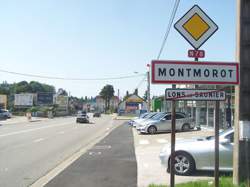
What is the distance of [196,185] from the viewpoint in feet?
33.2

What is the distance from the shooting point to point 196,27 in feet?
27.2

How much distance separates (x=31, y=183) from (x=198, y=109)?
97.0ft

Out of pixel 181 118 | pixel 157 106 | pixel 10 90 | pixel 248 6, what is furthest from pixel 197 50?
pixel 10 90

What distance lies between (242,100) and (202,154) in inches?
126

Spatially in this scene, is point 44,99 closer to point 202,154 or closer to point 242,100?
point 202,154

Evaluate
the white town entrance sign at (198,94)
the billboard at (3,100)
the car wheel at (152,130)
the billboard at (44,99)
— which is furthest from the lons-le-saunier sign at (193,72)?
the billboard at (44,99)

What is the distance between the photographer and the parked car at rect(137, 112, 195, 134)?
35844mm

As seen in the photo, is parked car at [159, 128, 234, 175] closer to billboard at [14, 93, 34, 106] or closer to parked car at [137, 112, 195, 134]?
parked car at [137, 112, 195, 134]

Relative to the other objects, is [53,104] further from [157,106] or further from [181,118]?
[181,118]

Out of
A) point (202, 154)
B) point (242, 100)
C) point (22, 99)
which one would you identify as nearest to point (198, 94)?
point (242, 100)

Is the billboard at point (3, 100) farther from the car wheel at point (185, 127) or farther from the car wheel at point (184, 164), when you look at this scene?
the car wheel at point (184, 164)

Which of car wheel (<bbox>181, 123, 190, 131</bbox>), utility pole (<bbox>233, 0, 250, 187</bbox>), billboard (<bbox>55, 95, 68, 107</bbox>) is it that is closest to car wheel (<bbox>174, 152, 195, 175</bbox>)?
utility pole (<bbox>233, 0, 250, 187</bbox>)

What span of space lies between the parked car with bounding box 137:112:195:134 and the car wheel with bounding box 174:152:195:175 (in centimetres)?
2248

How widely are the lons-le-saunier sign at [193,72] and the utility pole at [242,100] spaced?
6.82ft
